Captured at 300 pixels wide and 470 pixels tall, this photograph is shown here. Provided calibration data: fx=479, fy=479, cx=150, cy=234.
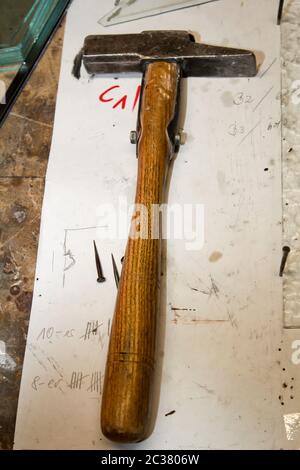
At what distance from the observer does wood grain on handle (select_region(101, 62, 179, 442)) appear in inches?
33.4

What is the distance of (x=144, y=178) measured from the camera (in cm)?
104

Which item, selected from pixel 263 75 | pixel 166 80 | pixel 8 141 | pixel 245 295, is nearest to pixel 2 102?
pixel 8 141

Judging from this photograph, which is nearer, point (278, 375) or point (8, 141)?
point (278, 375)

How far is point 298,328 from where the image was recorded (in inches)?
39.6

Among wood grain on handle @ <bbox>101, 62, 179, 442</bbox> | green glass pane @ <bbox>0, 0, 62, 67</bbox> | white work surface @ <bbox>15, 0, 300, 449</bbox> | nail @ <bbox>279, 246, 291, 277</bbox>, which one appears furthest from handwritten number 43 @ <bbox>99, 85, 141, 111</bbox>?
nail @ <bbox>279, 246, 291, 277</bbox>

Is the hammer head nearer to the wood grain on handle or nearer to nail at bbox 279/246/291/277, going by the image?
the wood grain on handle

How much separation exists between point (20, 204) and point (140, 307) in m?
0.46

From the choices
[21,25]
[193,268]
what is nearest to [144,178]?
[193,268]

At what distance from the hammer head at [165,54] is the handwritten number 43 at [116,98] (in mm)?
52

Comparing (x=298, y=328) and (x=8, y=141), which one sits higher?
(x=8, y=141)

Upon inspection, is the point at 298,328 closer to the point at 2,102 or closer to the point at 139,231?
the point at 139,231

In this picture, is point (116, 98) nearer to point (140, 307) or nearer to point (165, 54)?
point (165, 54)

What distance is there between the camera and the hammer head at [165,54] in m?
1.16
